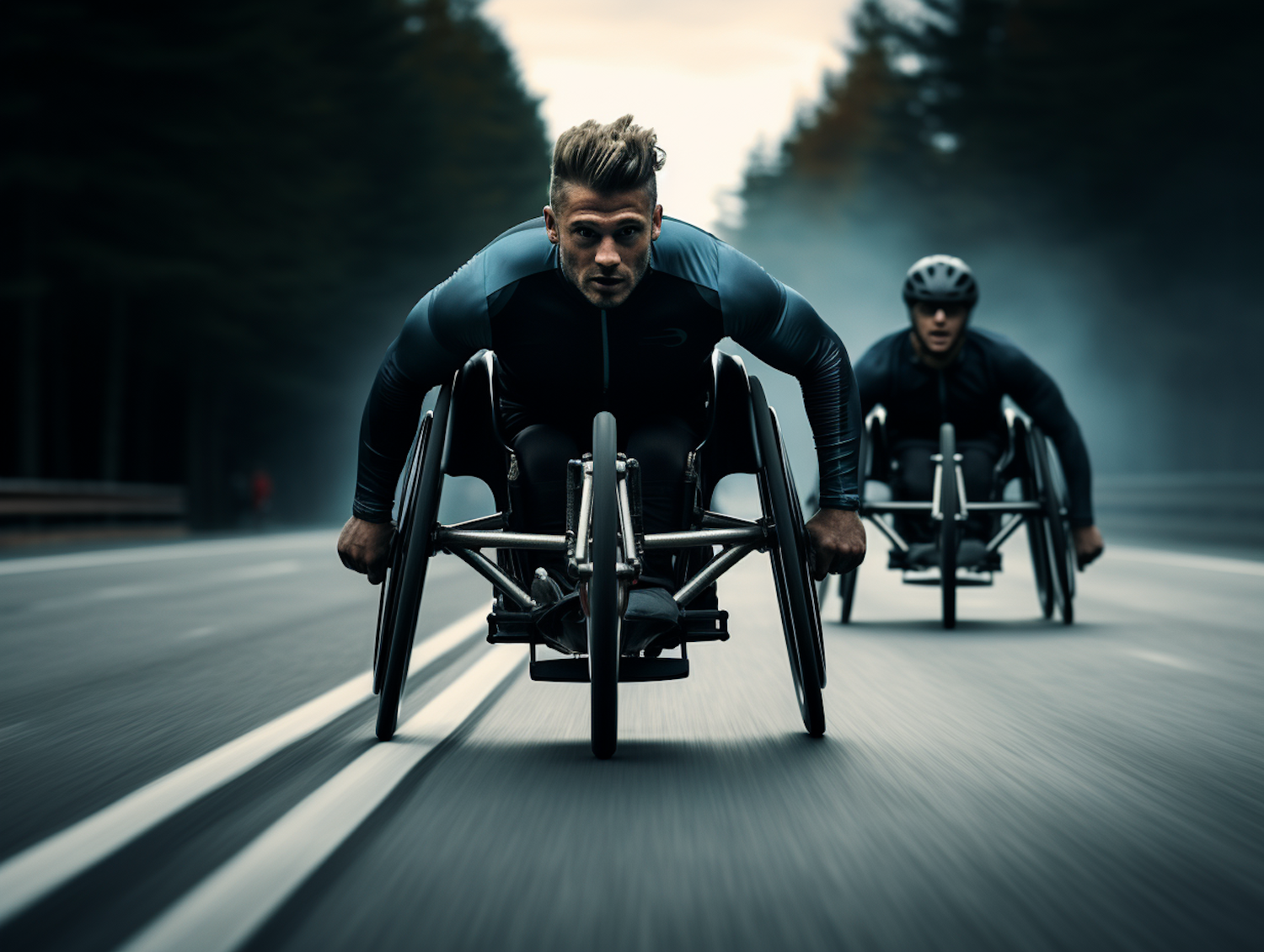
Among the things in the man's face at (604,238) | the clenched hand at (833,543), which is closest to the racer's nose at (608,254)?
the man's face at (604,238)

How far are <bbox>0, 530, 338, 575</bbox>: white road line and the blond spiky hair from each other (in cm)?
1085

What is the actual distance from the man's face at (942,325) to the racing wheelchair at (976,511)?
18.0 inches

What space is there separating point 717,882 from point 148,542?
64.6 ft

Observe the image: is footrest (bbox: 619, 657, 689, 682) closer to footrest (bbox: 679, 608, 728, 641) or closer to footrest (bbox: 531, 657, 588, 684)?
footrest (bbox: 531, 657, 588, 684)

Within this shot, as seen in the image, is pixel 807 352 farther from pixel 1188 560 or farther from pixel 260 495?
pixel 260 495

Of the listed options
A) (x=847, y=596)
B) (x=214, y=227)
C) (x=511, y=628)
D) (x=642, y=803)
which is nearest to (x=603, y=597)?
(x=642, y=803)

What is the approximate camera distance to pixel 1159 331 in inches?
1545

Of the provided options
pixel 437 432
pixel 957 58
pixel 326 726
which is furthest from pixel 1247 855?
pixel 957 58

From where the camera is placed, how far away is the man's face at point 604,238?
4.99 meters

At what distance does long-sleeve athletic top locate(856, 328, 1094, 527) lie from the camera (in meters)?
9.56

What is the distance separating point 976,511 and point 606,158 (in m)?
5.00

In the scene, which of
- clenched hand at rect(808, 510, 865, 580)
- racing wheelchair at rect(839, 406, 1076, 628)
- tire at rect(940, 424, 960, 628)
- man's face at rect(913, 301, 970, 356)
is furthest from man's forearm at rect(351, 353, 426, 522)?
man's face at rect(913, 301, 970, 356)

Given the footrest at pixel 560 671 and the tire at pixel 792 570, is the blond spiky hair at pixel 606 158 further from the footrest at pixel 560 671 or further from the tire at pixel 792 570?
the footrest at pixel 560 671

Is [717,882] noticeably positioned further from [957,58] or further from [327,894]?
[957,58]
